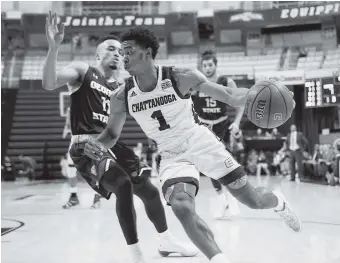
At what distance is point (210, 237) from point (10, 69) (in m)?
19.8

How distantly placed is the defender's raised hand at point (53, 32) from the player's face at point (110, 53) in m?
0.70

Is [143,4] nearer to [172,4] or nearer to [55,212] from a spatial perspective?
[172,4]

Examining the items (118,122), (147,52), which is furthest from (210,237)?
(147,52)

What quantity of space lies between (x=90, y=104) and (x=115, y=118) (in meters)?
0.67

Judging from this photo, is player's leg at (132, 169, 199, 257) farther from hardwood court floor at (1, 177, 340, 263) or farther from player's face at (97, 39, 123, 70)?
player's face at (97, 39, 123, 70)

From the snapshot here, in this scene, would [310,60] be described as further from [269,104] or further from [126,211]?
[126,211]

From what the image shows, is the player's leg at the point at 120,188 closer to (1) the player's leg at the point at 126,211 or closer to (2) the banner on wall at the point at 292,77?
(1) the player's leg at the point at 126,211

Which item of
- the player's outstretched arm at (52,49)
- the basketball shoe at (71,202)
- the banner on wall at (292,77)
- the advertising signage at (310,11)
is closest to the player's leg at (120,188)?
the player's outstretched arm at (52,49)

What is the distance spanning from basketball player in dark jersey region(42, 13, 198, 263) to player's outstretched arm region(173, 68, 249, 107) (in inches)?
29.2

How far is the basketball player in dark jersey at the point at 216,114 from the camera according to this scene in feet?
15.8

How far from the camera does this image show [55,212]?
19.0ft

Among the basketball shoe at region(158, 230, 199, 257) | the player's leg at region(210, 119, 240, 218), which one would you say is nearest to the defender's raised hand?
the basketball shoe at region(158, 230, 199, 257)

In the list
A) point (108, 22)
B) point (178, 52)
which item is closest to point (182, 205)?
point (108, 22)

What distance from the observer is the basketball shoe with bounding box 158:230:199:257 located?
10.1 feet
